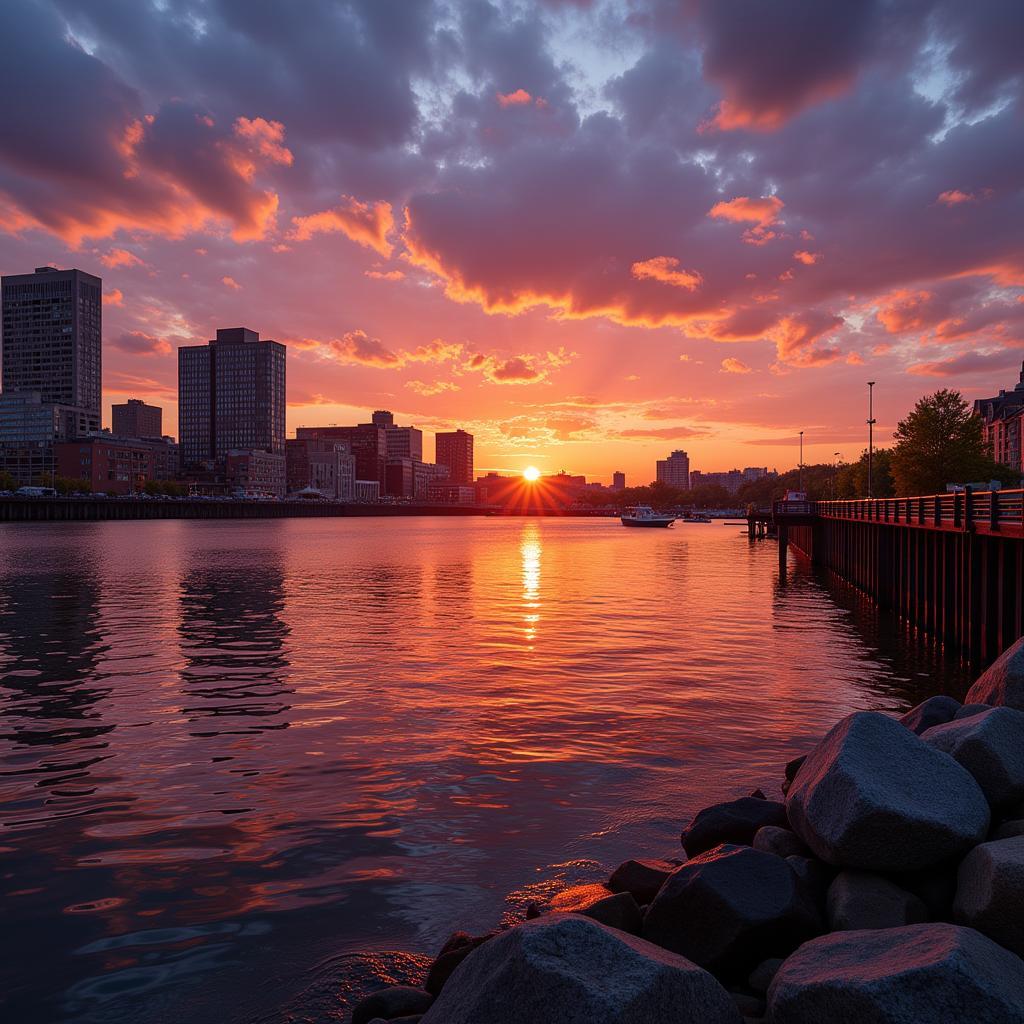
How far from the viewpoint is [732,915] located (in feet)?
21.7

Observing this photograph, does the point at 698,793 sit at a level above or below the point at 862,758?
below

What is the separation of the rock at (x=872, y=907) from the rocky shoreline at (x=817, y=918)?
0.6 inches

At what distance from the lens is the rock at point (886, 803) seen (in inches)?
275

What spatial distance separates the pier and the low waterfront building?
15189 cm

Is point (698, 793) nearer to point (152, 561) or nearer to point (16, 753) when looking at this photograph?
point (16, 753)

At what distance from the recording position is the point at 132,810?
11.5 meters

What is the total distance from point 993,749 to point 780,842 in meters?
2.42

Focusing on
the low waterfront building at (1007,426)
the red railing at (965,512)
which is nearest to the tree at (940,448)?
the red railing at (965,512)

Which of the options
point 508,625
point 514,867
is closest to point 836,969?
point 514,867

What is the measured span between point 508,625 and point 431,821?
19.9 m

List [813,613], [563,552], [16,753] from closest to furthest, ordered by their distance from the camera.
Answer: [16,753] < [813,613] < [563,552]

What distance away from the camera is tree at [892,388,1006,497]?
90.8m

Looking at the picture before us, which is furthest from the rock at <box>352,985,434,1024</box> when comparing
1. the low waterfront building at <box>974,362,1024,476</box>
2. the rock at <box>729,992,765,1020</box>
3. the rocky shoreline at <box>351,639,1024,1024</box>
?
the low waterfront building at <box>974,362,1024,476</box>

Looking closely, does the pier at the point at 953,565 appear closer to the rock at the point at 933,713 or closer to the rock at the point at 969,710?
the rock at the point at 933,713
